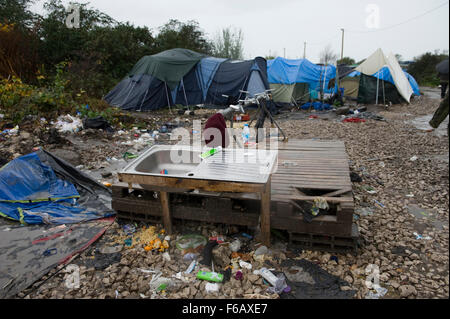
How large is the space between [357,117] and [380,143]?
13.8 ft

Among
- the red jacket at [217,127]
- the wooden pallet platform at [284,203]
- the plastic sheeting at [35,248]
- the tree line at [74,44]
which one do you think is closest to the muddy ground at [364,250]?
the plastic sheeting at [35,248]

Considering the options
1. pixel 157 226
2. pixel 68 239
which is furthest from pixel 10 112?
pixel 157 226

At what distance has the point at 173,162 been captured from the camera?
162 inches

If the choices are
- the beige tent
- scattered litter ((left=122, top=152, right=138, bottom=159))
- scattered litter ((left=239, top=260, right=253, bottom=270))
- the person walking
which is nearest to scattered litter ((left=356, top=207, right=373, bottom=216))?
scattered litter ((left=239, top=260, right=253, bottom=270))

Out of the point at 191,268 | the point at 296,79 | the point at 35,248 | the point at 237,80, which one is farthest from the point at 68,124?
the point at 296,79

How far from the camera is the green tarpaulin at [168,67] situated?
41.4 ft

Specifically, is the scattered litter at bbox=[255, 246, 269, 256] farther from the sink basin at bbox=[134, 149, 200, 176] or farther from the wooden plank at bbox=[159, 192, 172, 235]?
the sink basin at bbox=[134, 149, 200, 176]

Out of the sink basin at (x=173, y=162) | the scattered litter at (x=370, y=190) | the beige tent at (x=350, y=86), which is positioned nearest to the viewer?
the sink basin at (x=173, y=162)

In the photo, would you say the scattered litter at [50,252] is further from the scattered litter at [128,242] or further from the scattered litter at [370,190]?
the scattered litter at [370,190]

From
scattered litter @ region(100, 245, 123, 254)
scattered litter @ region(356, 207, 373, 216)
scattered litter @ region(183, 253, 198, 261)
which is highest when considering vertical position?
scattered litter @ region(356, 207, 373, 216)

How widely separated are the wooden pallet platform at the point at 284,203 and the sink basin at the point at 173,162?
1.47 ft

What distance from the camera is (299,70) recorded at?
1416cm

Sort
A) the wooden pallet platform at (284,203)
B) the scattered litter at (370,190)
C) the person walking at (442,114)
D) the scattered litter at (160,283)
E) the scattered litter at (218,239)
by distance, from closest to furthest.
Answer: the person walking at (442,114), the scattered litter at (160,283), the wooden pallet platform at (284,203), the scattered litter at (218,239), the scattered litter at (370,190)

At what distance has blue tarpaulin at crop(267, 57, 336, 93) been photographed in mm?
14141
